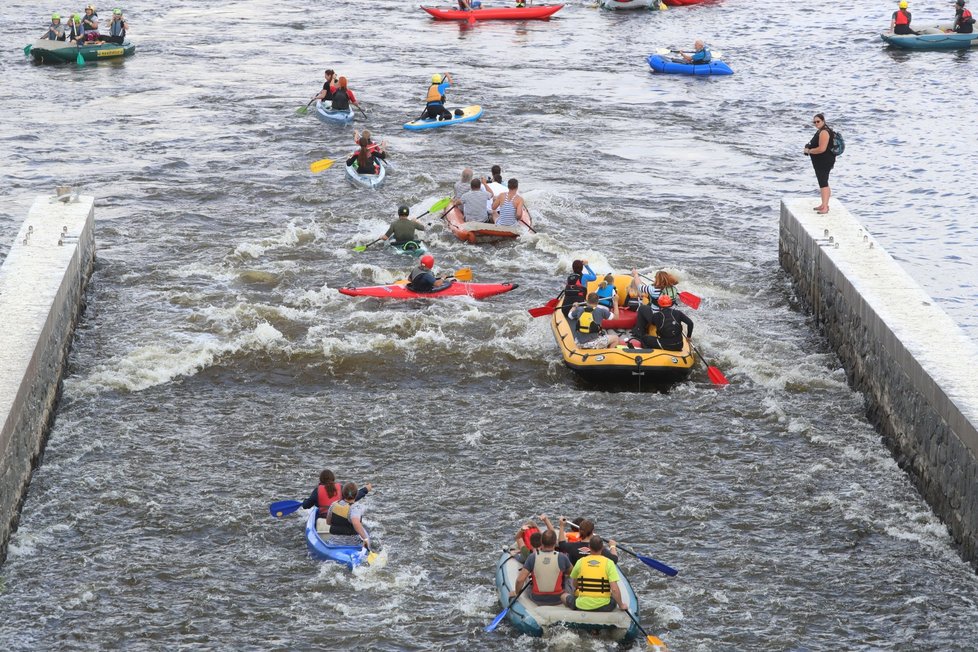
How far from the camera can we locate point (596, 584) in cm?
1301

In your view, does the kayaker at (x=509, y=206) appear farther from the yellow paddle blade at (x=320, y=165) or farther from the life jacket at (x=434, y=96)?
the life jacket at (x=434, y=96)

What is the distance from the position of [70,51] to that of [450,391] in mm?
28800

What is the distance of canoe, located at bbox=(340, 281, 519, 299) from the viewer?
22.4 m

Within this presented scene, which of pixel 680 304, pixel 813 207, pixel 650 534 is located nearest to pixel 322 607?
pixel 650 534

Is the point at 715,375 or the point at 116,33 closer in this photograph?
the point at 715,375

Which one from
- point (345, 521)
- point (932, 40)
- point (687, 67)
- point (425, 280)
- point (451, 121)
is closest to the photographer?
point (345, 521)

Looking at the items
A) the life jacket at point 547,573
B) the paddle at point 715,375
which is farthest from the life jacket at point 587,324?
the life jacket at point 547,573

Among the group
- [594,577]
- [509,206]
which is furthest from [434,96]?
[594,577]

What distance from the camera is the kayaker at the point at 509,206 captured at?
25594 mm

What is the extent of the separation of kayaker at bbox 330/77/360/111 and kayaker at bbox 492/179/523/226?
10404mm

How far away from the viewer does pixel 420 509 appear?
15.9 meters

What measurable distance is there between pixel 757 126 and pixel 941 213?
8261 millimetres

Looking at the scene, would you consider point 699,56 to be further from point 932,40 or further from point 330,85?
point 330,85

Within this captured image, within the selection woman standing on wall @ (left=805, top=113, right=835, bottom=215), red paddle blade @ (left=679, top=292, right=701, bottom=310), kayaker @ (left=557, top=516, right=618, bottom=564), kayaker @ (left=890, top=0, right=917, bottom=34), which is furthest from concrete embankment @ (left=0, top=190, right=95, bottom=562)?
kayaker @ (left=890, top=0, right=917, bottom=34)
